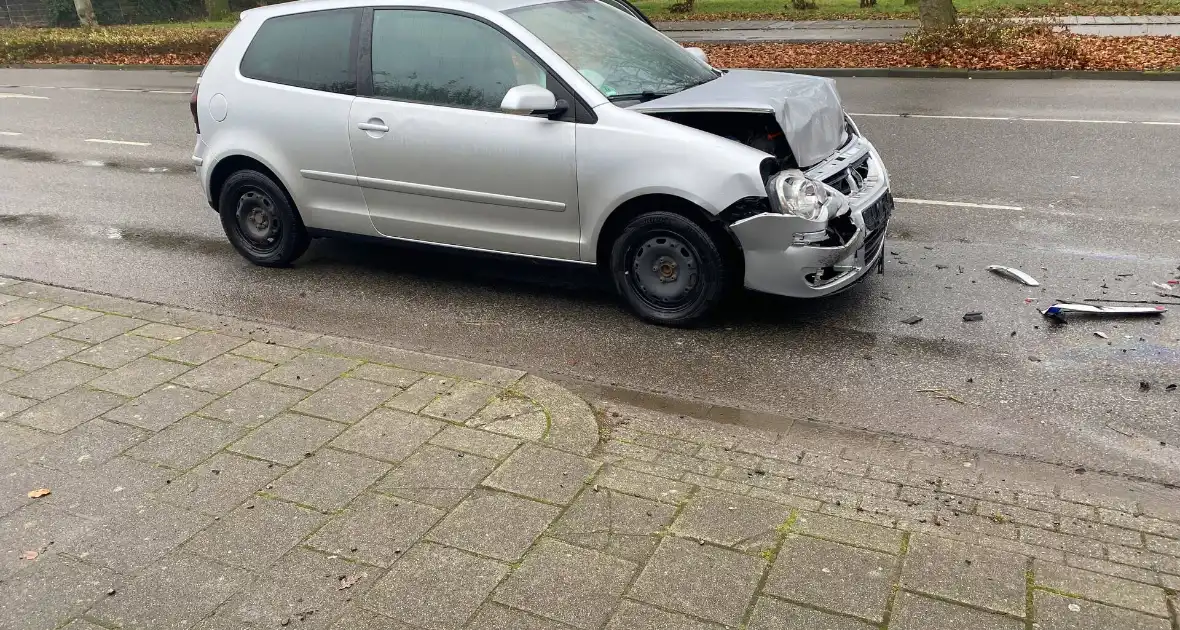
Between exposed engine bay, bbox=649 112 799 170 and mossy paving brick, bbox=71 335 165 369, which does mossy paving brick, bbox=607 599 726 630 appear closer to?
exposed engine bay, bbox=649 112 799 170

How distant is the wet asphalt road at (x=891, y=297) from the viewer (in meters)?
4.52

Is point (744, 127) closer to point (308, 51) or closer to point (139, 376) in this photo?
point (308, 51)

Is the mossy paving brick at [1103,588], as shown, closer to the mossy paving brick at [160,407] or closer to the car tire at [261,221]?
the mossy paving brick at [160,407]

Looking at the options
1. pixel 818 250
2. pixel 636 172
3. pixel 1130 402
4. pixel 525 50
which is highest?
pixel 525 50

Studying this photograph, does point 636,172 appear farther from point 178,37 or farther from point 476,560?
point 178,37

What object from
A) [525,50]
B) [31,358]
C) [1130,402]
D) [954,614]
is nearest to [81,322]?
[31,358]

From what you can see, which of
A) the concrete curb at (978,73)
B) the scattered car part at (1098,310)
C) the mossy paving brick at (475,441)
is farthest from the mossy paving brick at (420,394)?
the concrete curb at (978,73)

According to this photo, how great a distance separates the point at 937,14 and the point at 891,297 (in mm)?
13207

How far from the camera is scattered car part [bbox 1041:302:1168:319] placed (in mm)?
5395

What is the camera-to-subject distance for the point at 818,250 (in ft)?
16.6

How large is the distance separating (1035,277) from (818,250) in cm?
186

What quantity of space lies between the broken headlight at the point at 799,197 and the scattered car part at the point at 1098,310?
1.44m

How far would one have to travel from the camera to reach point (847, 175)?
5.56 m

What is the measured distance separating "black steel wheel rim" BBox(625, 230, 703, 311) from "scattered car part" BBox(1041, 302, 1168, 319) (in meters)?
2.02
